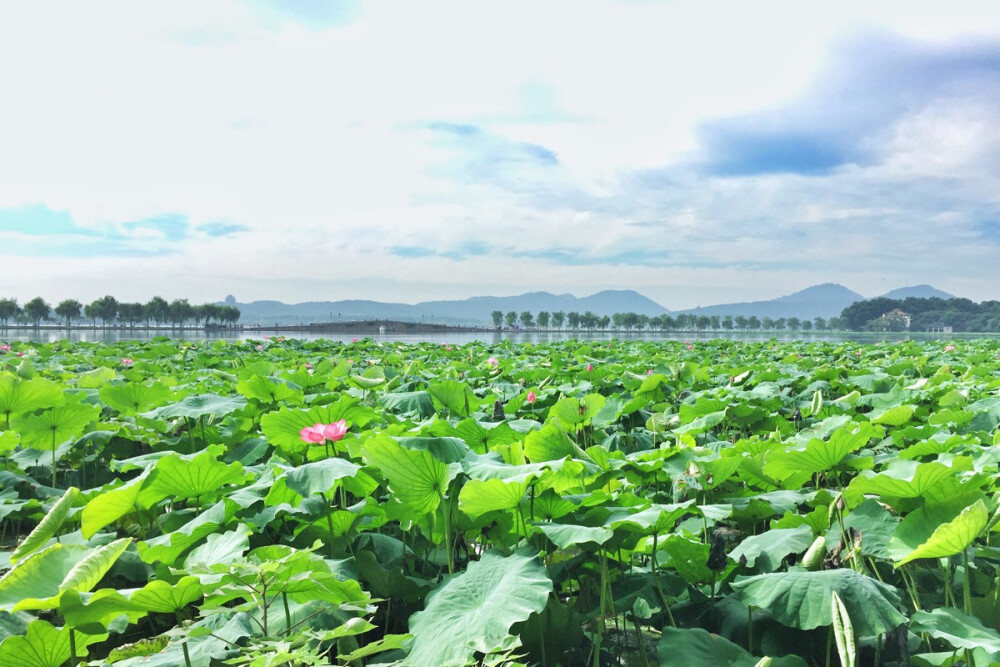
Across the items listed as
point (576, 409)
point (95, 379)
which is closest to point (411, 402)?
point (576, 409)

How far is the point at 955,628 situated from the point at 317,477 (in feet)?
5.35

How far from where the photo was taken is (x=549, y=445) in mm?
2221

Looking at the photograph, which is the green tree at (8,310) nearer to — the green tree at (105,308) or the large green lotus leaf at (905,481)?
the green tree at (105,308)

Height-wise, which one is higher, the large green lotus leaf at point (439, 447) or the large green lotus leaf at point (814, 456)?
the large green lotus leaf at point (439, 447)

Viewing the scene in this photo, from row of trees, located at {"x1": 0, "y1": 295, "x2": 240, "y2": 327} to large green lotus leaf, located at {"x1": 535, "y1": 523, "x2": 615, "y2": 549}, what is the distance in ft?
329

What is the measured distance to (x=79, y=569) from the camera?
1.25 m

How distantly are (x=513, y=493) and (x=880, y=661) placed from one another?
39.2 inches

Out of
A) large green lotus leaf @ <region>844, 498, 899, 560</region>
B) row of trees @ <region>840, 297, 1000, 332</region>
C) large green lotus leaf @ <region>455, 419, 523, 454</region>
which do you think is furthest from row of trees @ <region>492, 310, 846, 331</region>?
large green lotus leaf @ <region>844, 498, 899, 560</region>

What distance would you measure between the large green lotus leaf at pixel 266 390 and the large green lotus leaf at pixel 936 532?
3.18m

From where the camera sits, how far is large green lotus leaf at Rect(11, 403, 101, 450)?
300cm

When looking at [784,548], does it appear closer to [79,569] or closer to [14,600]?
[79,569]

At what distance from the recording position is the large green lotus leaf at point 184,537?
A: 174 cm

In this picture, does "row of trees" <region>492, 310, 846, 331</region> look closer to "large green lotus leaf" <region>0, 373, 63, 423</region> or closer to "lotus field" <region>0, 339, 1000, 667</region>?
"large green lotus leaf" <region>0, 373, 63, 423</region>

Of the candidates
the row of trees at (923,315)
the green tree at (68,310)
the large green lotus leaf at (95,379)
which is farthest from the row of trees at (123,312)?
the row of trees at (923,315)
